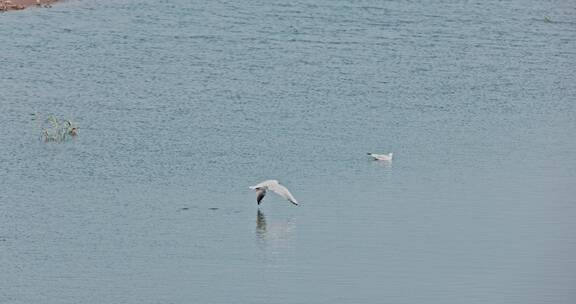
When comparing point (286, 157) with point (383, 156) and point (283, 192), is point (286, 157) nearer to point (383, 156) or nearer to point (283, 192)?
point (383, 156)

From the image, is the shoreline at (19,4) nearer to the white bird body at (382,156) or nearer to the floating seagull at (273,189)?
the white bird body at (382,156)

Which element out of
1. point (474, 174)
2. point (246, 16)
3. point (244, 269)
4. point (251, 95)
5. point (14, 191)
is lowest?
point (244, 269)

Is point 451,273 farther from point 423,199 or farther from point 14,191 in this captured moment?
point 14,191

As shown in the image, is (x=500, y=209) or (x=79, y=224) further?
(x=500, y=209)

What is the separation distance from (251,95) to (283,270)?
35.2 ft

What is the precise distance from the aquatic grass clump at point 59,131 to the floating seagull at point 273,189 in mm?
5295

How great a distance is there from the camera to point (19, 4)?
4078 centimetres

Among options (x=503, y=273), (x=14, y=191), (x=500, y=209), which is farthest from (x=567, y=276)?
(x=14, y=191)

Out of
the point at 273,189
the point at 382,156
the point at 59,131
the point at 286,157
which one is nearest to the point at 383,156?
the point at 382,156

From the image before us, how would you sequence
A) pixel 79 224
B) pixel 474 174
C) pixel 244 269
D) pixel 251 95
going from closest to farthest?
1. pixel 244 269
2. pixel 79 224
3. pixel 474 174
4. pixel 251 95

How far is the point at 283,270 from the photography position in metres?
21.2

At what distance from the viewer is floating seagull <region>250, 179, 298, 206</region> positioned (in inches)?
923

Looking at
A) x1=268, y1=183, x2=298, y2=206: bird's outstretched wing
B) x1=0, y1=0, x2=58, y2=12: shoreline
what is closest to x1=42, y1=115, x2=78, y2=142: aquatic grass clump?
x1=268, y1=183, x2=298, y2=206: bird's outstretched wing

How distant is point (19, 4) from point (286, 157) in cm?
1659
